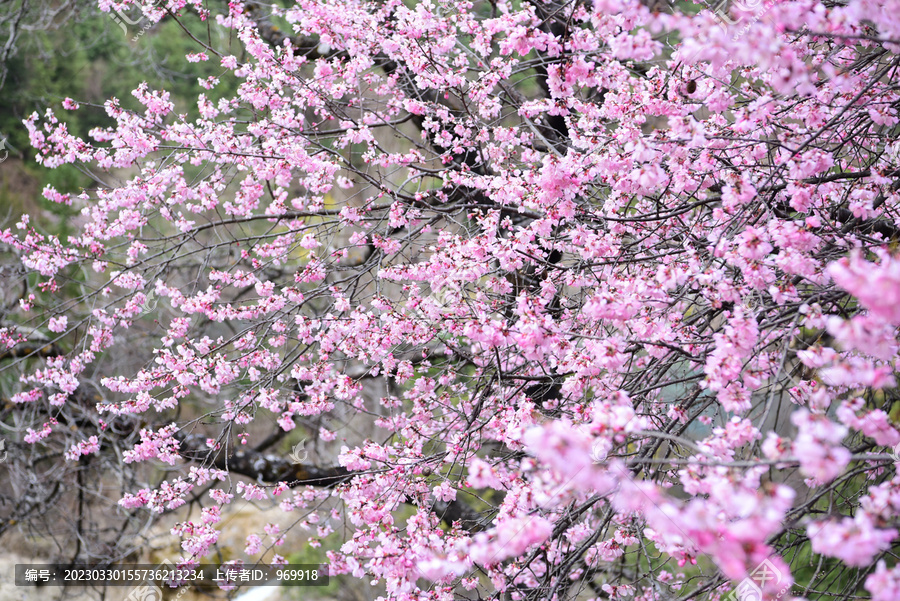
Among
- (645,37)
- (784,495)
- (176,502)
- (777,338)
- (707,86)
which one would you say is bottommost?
(176,502)

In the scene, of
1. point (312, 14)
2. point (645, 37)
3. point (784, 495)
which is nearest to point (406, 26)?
point (312, 14)

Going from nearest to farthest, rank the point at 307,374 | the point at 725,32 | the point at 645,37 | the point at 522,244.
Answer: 1. the point at 725,32
2. the point at 645,37
3. the point at 522,244
4. the point at 307,374

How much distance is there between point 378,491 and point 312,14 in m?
2.65

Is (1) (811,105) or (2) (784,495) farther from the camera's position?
(1) (811,105)

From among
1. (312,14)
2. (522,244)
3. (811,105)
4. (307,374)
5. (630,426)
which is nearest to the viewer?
(630,426)

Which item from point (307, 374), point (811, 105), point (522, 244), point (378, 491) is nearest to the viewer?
point (811, 105)

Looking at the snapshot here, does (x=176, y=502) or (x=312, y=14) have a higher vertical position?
(x=312, y=14)

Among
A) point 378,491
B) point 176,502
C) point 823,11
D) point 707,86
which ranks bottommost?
point 176,502

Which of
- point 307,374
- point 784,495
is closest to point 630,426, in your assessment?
point 784,495

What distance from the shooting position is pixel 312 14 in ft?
11.8

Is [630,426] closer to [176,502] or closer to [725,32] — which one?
[725,32]

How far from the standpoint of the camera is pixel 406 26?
323 centimetres

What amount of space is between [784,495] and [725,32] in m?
1.12

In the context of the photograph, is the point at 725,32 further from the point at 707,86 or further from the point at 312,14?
the point at 312,14
